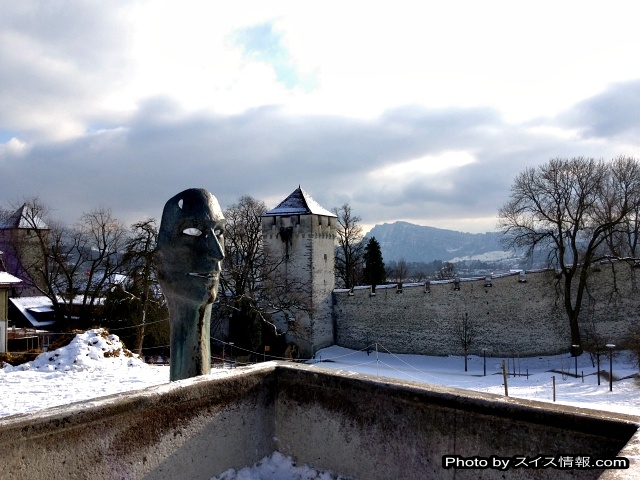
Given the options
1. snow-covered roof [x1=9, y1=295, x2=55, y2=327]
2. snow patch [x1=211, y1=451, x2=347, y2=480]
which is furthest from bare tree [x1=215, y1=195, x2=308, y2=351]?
snow patch [x1=211, y1=451, x2=347, y2=480]

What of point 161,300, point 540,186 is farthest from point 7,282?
point 540,186

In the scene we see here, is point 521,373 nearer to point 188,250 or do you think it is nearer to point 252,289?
point 252,289

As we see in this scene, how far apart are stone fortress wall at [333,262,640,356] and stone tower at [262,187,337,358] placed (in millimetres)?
2268

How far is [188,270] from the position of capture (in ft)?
16.7

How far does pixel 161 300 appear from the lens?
2283 centimetres

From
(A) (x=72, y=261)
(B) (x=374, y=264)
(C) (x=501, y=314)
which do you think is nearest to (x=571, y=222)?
(C) (x=501, y=314)

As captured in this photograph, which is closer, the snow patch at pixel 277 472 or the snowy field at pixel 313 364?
the snow patch at pixel 277 472

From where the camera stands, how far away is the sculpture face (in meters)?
5.09

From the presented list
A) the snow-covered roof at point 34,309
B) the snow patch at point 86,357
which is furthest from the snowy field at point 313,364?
the snow-covered roof at point 34,309

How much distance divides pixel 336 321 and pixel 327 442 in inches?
1010

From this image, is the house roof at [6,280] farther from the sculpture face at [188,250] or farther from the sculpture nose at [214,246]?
the sculpture nose at [214,246]

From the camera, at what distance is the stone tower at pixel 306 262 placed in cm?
2753

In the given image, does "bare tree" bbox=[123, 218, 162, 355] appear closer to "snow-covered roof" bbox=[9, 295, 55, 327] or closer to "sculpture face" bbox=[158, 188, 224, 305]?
"snow-covered roof" bbox=[9, 295, 55, 327]

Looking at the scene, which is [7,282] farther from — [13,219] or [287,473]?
[13,219]
